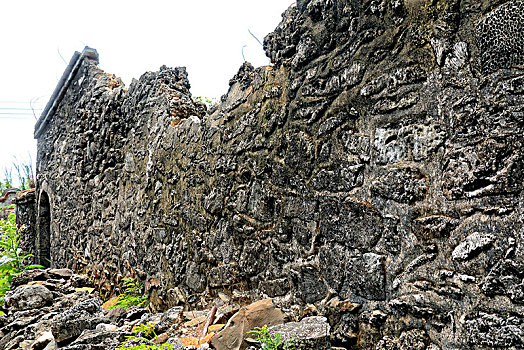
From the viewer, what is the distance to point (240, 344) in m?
2.28

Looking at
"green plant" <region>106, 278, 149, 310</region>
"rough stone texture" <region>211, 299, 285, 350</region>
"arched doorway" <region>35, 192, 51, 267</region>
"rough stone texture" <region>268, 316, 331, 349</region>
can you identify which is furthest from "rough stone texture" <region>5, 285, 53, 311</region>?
"rough stone texture" <region>268, 316, 331, 349</region>

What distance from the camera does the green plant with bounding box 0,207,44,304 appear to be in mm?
6598

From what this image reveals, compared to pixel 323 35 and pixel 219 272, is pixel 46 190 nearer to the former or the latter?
pixel 219 272

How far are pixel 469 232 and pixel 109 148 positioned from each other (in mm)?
4889

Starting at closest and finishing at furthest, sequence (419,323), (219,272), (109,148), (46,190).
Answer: (419,323), (219,272), (109,148), (46,190)

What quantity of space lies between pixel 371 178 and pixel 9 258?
7.59 metres

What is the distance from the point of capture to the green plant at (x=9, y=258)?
21.6 feet

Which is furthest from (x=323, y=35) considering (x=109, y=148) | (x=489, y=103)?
(x=109, y=148)

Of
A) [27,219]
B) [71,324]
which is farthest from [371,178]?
[27,219]

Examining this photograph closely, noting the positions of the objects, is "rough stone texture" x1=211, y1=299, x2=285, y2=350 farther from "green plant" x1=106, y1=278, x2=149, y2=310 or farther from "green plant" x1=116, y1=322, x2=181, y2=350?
"green plant" x1=106, y1=278, x2=149, y2=310

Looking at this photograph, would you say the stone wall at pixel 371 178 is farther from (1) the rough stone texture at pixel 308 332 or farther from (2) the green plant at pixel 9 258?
(2) the green plant at pixel 9 258

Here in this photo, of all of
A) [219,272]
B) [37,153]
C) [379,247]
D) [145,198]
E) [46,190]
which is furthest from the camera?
[37,153]

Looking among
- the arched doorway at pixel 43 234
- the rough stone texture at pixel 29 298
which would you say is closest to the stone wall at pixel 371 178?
the rough stone texture at pixel 29 298

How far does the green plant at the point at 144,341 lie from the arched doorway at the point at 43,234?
6.22 meters
